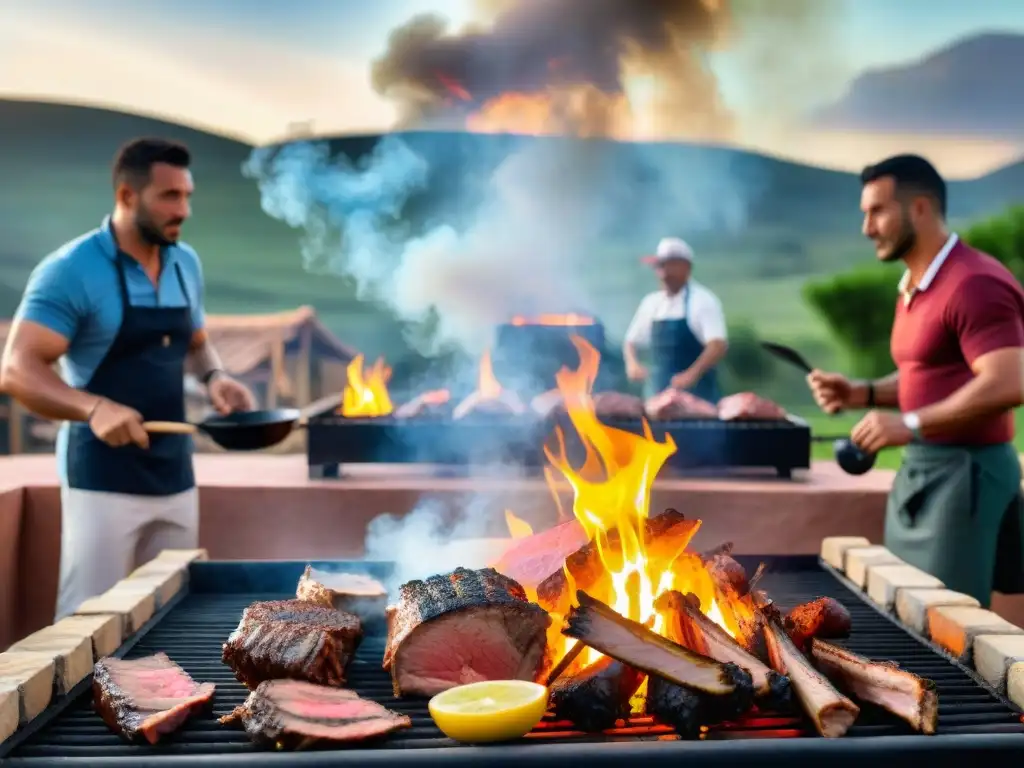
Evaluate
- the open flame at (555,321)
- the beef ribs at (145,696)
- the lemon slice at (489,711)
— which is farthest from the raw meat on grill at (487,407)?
the lemon slice at (489,711)

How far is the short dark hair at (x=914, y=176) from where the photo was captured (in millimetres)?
3264

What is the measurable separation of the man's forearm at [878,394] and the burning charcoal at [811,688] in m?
1.87

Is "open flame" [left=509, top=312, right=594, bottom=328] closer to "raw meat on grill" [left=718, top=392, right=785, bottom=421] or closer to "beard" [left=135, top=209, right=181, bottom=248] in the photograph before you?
"raw meat on grill" [left=718, top=392, right=785, bottom=421]

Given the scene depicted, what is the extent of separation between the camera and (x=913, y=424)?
10.3ft

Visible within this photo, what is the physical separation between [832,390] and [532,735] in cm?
245

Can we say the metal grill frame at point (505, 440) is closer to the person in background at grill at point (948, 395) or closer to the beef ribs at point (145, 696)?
the person in background at grill at point (948, 395)

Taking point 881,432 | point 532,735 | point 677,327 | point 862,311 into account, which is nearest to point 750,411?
point 881,432

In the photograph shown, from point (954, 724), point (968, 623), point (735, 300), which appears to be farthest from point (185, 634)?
point (735, 300)

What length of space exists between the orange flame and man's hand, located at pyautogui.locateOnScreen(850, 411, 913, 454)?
7.08 feet

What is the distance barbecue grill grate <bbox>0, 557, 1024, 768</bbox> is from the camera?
1591 millimetres

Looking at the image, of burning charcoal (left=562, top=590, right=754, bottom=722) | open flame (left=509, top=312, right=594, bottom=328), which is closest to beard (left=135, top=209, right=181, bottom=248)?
open flame (left=509, top=312, right=594, bottom=328)

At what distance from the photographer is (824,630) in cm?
232

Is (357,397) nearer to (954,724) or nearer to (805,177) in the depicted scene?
(954,724)

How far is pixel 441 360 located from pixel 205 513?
10.8m
